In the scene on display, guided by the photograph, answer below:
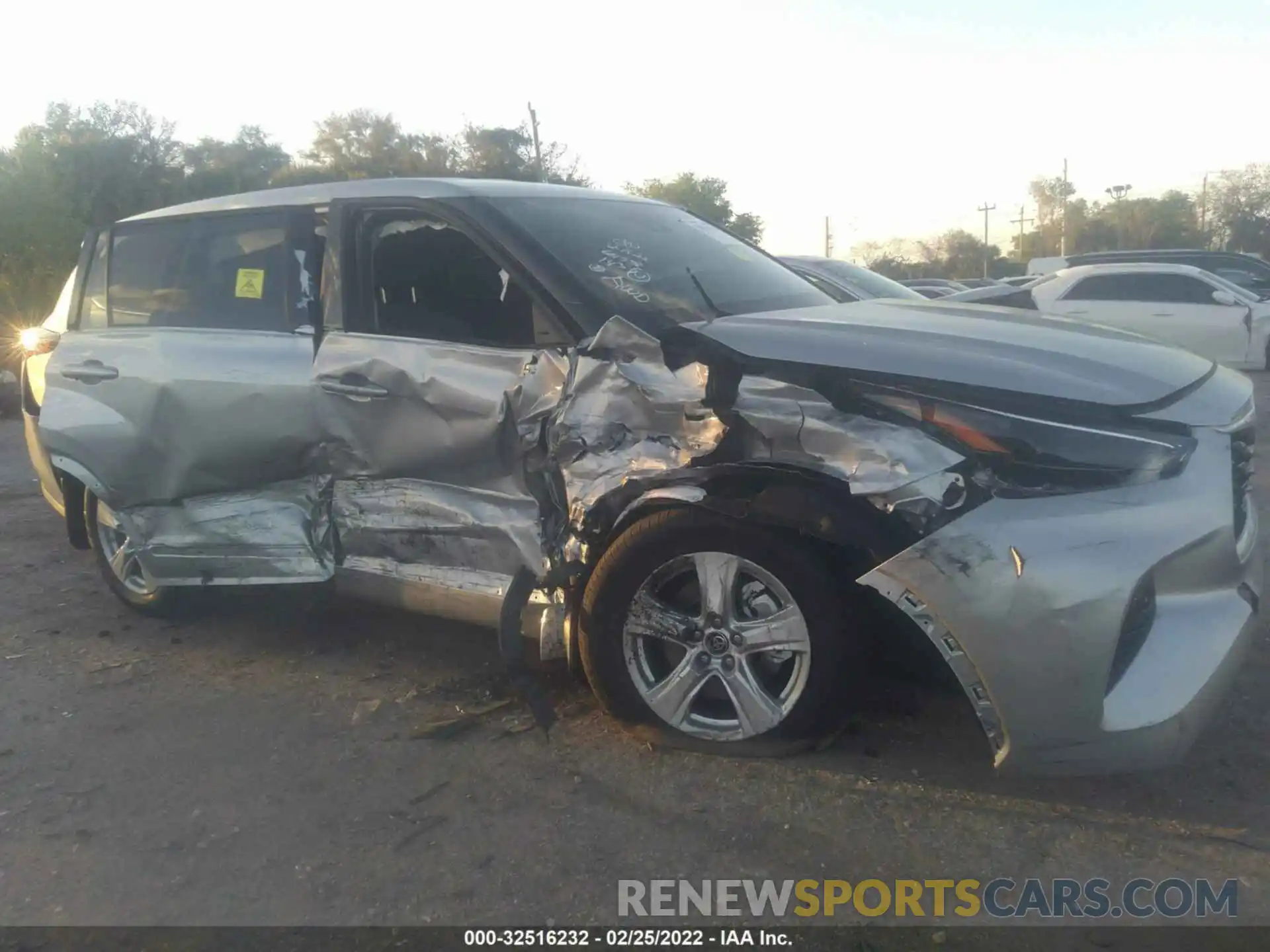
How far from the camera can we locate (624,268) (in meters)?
3.78

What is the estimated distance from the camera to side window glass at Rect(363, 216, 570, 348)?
3.56 meters

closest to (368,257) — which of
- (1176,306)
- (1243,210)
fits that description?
(1176,306)

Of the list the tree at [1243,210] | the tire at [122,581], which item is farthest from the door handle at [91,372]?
the tree at [1243,210]

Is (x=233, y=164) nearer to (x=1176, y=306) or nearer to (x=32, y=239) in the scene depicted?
(x=32, y=239)

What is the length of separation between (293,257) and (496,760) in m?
2.11

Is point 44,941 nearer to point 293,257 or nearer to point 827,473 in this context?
point 827,473

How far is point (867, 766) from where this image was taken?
3203mm

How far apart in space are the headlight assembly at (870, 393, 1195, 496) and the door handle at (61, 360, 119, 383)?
11.5ft

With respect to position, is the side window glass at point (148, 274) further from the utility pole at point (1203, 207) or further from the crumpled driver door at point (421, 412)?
the utility pole at point (1203, 207)

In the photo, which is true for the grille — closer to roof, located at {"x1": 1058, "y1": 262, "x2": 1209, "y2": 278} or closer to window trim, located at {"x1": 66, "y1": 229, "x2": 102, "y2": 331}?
window trim, located at {"x1": 66, "y1": 229, "x2": 102, "y2": 331}

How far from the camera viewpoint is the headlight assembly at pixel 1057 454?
8.72 ft

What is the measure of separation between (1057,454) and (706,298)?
60.1 inches

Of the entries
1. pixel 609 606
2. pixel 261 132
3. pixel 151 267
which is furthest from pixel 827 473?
pixel 261 132

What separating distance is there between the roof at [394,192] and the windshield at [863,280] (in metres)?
4.48
